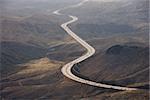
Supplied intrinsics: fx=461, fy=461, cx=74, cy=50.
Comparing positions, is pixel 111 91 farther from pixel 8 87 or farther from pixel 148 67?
pixel 8 87

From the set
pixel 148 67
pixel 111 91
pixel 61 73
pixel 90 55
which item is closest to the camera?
pixel 111 91

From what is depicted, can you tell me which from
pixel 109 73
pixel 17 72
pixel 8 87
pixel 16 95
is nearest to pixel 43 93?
pixel 16 95

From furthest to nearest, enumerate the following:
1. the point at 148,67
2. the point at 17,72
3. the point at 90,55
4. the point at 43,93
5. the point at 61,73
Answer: the point at 90,55 < the point at 17,72 < the point at 61,73 < the point at 148,67 < the point at 43,93

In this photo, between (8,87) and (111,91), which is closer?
(111,91)

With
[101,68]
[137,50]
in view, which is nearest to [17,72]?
[101,68]

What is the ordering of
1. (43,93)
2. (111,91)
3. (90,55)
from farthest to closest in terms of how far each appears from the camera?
(90,55) → (43,93) → (111,91)

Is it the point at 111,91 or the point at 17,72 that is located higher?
the point at 111,91

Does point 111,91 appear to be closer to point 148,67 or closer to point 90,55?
point 148,67

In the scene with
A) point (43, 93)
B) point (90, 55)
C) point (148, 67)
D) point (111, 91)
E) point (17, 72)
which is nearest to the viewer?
point (111, 91)

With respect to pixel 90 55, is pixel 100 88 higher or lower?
higher
